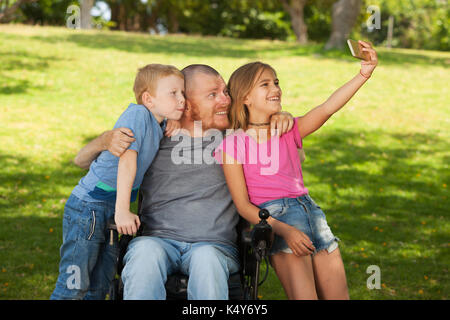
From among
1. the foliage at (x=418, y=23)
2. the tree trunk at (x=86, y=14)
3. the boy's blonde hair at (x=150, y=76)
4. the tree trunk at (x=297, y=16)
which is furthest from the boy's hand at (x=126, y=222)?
the foliage at (x=418, y=23)

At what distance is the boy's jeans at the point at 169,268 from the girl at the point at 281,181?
306 millimetres

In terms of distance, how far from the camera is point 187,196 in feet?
9.96

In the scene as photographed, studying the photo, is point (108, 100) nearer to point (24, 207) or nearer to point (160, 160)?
point (24, 207)

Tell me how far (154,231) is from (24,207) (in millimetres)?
3622

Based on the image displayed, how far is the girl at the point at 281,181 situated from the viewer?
2.82 m

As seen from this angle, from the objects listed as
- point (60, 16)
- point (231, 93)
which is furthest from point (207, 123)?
point (60, 16)

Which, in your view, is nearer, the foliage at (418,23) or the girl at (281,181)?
the girl at (281,181)

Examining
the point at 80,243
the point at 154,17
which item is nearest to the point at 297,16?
the point at 154,17

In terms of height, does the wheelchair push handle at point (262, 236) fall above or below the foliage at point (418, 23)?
below

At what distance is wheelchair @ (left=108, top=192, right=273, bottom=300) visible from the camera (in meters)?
2.63

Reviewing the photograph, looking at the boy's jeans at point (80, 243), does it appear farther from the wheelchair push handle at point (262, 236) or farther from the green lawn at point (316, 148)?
the green lawn at point (316, 148)

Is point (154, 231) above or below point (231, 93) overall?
below

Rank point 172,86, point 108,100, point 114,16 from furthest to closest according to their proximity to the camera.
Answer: point 114,16 → point 108,100 → point 172,86

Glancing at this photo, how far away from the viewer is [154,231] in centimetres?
300
